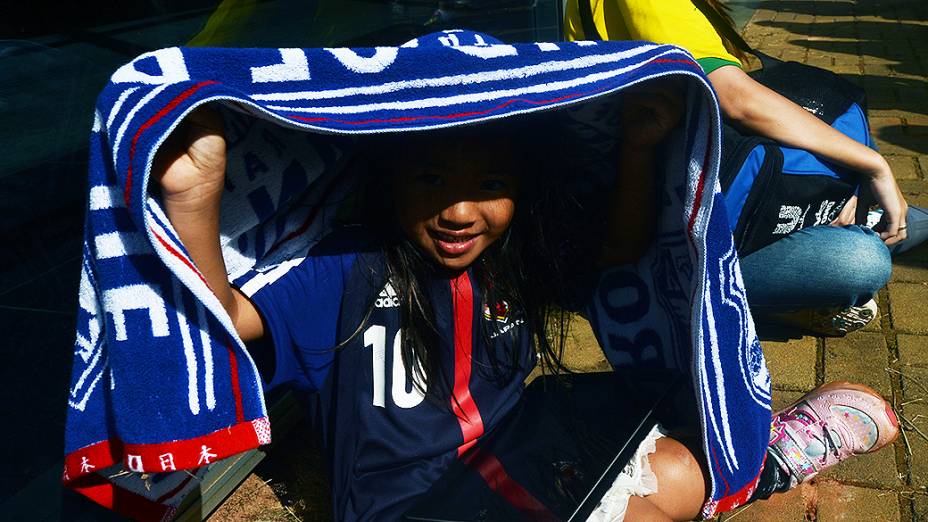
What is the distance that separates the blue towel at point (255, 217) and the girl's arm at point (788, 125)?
0.59 meters

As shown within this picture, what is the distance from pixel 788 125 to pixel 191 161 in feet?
5.02

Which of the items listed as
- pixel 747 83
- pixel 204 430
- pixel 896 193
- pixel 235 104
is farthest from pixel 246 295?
pixel 896 193

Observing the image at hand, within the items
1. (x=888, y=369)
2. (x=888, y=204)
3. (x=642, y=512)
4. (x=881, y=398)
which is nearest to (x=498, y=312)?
(x=642, y=512)

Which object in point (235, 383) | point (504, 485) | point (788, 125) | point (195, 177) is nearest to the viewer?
point (195, 177)

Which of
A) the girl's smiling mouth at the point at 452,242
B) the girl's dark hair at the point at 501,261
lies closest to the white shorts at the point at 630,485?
the girl's dark hair at the point at 501,261

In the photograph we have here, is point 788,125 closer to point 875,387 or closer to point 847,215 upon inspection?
point 847,215

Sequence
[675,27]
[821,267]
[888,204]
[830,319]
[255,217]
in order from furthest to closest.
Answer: [830,319] < [821,267] < [888,204] < [675,27] < [255,217]

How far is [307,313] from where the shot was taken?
1621 millimetres

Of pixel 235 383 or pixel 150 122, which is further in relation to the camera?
pixel 235 383

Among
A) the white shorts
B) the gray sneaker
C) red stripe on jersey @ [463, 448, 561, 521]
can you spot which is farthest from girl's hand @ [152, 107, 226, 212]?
the gray sneaker

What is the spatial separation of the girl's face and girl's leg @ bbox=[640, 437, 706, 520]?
574 mm

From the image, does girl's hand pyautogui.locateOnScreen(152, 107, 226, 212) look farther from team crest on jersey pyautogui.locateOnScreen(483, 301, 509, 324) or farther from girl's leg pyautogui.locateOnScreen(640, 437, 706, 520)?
girl's leg pyautogui.locateOnScreen(640, 437, 706, 520)

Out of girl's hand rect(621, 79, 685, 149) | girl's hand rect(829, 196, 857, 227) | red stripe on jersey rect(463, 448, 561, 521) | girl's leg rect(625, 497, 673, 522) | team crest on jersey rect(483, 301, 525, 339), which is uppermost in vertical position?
girl's hand rect(621, 79, 685, 149)

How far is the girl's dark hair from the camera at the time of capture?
5.53 ft
